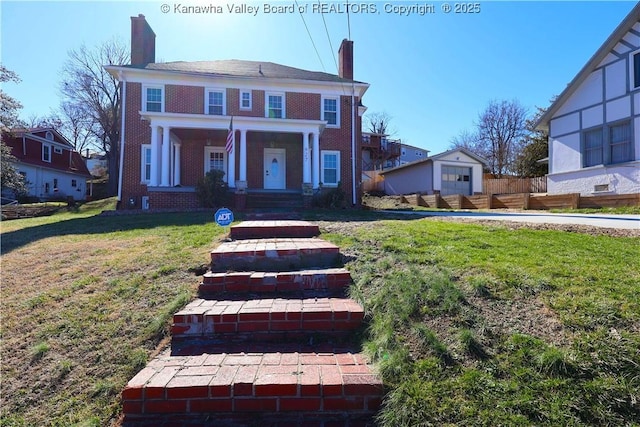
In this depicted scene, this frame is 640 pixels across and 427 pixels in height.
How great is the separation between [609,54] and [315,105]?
12491 millimetres

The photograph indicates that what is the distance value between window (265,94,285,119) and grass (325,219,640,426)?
544 inches

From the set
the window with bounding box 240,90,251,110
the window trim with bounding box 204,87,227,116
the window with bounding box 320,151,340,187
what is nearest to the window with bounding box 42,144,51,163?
the window trim with bounding box 204,87,227,116

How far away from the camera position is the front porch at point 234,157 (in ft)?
41.8

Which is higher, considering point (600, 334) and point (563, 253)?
point (563, 253)

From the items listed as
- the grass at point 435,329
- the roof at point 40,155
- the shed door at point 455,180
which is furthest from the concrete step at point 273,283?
the roof at point 40,155

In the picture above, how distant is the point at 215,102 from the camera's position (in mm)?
15969

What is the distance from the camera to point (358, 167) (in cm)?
1720

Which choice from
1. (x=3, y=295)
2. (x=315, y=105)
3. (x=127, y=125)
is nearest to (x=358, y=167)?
(x=315, y=105)

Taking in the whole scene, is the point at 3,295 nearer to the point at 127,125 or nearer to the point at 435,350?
the point at 435,350

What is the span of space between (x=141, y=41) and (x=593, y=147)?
20.9 metres

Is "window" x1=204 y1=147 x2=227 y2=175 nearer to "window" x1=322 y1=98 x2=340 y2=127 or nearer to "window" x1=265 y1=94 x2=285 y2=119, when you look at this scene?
"window" x1=265 y1=94 x2=285 y2=119

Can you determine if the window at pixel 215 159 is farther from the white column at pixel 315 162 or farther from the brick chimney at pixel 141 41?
the brick chimney at pixel 141 41

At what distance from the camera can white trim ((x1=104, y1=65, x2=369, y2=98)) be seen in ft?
49.3

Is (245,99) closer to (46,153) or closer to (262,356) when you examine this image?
(262,356)
